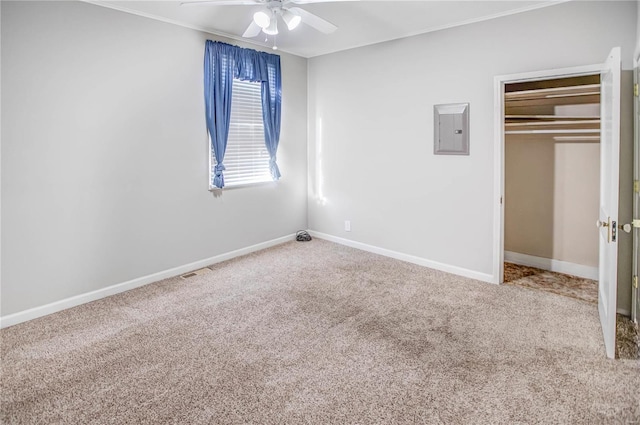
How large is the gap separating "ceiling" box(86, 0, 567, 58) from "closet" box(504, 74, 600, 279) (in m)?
0.94

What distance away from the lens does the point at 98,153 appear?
3.57 metres

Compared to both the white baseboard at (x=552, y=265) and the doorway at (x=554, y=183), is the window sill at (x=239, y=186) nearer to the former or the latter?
the doorway at (x=554, y=183)

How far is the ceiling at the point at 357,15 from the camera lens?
137 inches

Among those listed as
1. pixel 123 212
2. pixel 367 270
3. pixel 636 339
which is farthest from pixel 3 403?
pixel 636 339

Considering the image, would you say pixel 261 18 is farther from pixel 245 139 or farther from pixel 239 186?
pixel 239 186

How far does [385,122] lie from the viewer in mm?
4777

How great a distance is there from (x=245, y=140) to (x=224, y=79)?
753mm

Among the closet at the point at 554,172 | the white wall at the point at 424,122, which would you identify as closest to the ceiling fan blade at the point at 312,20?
the white wall at the point at 424,122

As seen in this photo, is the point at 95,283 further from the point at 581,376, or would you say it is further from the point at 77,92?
the point at 581,376

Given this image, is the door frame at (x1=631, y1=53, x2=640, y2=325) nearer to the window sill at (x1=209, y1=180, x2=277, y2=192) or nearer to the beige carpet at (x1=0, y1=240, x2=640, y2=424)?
the beige carpet at (x1=0, y1=240, x2=640, y2=424)

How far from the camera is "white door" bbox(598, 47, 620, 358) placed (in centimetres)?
246

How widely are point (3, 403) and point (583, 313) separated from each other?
13.3 feet

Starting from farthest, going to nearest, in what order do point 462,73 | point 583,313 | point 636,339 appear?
point 462,73 < point 583,313 < point 636,339

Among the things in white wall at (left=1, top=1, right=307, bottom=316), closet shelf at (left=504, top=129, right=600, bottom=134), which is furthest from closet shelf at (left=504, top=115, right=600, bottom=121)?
white wall at (left=1, top=1, right=307, bottom=316)
